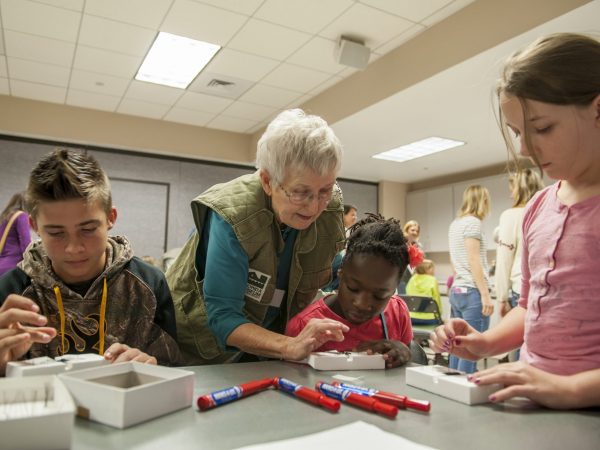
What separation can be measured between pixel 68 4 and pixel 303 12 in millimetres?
1588

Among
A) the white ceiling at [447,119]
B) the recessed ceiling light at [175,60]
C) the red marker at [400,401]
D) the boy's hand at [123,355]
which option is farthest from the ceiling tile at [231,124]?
the red marker at [400,401]

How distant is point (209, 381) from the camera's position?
853mm

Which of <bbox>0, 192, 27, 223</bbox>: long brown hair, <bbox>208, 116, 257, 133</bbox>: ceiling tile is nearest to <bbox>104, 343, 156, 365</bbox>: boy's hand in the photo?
<bbox>0, 192, 27, 223</bbox>: long brown hair

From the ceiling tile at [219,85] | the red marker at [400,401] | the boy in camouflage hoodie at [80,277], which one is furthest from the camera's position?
the ceiling tile at [219,85]

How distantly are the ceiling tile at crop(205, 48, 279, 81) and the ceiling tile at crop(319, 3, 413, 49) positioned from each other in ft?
2.24

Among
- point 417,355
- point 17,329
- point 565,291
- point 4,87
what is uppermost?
point 4,87

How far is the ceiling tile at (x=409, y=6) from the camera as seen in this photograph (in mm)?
3139

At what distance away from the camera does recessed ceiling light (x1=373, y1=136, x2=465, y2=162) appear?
5281mm

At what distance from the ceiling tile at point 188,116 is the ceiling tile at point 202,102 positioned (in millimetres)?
133

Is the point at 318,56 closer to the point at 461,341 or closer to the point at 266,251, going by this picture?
the point at 266,251

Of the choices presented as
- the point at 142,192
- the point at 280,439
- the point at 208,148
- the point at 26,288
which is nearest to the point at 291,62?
the point at 208,148

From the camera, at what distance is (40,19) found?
3443 millimetres

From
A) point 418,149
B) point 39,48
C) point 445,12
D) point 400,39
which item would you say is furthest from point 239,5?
point 418,149

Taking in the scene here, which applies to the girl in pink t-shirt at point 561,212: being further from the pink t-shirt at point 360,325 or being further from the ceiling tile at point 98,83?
the ceiling tile at point 98,83
